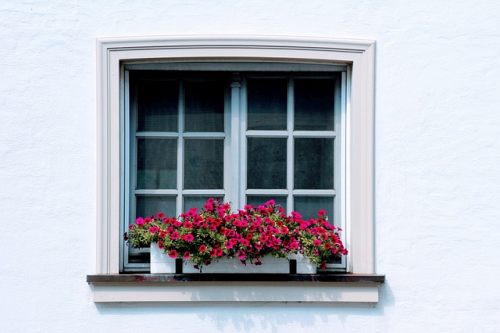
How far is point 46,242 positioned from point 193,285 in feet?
3.22

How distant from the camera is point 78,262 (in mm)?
5043

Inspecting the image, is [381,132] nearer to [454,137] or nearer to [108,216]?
[454,137]

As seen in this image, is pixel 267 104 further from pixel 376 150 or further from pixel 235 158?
pixel 376 150

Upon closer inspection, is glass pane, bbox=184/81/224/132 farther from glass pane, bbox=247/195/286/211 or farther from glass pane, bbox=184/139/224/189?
glass pane, bbox=247/195/286/211

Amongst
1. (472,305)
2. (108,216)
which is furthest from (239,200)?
(472,305)

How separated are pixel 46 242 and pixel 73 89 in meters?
0.99

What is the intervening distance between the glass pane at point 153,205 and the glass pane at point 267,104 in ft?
2.44

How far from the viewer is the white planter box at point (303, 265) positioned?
197 inches

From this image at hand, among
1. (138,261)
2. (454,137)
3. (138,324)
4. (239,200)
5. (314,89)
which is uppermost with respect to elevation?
(314,89)

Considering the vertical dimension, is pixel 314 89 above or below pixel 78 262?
above

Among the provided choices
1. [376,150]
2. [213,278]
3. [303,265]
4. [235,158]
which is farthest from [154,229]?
[376,150]

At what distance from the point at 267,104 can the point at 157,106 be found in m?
0.74

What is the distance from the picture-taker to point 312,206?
5.27m

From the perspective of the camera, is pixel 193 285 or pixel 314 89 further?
pixel 314 89
